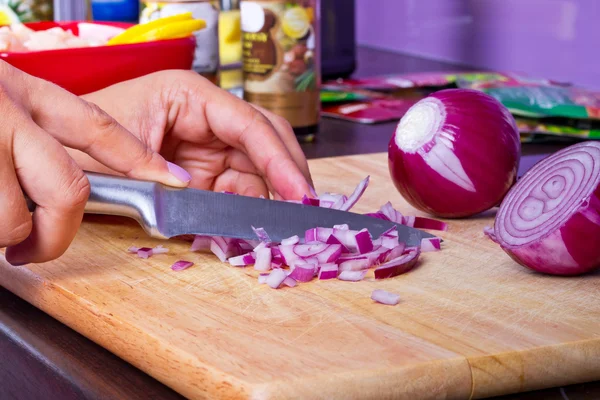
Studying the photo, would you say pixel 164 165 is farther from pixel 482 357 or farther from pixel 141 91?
pixel 482 357

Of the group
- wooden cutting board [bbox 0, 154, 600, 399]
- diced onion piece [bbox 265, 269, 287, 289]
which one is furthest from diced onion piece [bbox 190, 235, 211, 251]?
diced onion piece [bbox 265, 269, 287, 289]

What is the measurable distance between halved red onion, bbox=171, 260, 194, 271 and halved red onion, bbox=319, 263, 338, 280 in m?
0.15

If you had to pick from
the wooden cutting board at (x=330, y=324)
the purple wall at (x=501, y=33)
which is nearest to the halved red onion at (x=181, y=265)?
the wooden cutting board at (x=330, y=324)

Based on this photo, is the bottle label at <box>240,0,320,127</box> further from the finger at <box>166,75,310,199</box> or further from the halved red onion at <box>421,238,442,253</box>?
the halved red onion at <box>421,238,442,253</box>

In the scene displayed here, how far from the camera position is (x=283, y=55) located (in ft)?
5.49

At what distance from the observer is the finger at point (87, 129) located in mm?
966

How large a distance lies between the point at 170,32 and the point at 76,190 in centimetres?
60

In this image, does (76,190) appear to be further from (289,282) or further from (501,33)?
(501,33)

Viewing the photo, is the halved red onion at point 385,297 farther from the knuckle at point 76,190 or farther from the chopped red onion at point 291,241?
the knuckle at point 76,190

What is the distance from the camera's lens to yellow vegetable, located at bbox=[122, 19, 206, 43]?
1.45 m

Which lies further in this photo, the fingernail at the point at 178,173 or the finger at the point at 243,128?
the finger at the point at 243,128

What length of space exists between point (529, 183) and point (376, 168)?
437mm

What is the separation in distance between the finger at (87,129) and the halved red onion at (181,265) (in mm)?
→ 98

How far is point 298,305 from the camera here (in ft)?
2.97
